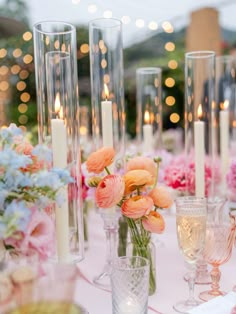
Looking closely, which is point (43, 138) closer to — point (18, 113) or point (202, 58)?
point (202, 58)

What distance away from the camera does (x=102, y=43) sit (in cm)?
125

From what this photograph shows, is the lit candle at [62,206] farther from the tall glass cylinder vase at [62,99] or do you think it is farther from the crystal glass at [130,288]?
the crystal glass at [130,288]

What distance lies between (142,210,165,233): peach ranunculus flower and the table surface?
0.16 meters

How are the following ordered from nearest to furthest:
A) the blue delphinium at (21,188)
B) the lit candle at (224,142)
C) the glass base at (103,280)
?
the blue delphinium at (21,188), the glass base at (103,280), the lit candle at (224,142)

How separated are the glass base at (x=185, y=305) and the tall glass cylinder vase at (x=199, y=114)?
40 cm

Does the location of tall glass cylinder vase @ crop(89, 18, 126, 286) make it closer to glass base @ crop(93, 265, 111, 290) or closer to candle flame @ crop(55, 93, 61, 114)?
glass base @ crop(93, 265, 111, 290)

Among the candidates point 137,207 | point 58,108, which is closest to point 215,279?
point 137,207

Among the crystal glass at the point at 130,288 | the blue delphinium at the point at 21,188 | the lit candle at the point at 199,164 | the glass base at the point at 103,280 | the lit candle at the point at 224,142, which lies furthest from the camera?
the lit candle at the point at 224,142

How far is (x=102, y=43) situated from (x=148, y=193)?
0.41 m

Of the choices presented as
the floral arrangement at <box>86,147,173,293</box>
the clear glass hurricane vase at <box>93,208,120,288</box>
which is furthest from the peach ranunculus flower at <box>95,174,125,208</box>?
the clear glass hurricane vase at <box>93,208,120,288</box>

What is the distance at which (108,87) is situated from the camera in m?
1.28

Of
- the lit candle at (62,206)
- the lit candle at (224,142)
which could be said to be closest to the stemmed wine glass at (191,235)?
the lit candle at (62,206)

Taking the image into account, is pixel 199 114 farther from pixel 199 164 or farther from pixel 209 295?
pixel 209 295

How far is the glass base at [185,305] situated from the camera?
39.7 inches
